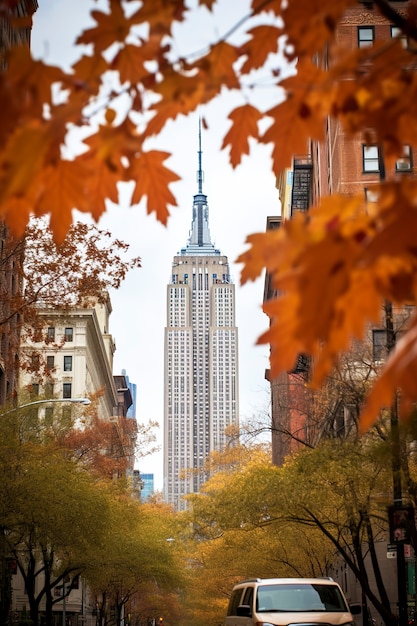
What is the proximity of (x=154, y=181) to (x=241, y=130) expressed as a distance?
55 centimetres

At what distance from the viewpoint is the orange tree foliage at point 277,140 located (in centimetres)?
322

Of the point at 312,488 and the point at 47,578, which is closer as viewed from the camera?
the point at 312,488

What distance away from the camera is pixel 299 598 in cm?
1698

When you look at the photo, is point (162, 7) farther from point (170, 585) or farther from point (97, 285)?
point (170, 585)

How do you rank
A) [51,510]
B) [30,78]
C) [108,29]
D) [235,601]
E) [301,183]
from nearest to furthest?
[30,78] → [108,29] → [235,601] → [51,510] → [301,183]

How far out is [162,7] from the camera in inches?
152

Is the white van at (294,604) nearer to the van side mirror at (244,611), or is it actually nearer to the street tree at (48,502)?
the van side mirror at (244,611)

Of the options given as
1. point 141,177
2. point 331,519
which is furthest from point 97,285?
point 141,177

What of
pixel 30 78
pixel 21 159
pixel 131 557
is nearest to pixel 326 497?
pixel 131 557

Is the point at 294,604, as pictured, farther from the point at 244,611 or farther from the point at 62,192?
the point at 62,192

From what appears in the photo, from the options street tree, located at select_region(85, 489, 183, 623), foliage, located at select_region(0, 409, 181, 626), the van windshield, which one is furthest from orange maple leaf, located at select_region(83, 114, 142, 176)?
street tree, located at select_region(85, 489, 183, 623)

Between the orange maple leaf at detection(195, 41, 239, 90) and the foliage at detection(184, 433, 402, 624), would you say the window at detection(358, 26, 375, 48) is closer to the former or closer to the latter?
the foliage at detection(184, 433, 402, 624)

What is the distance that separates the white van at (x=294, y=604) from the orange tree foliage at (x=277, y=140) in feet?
42.0

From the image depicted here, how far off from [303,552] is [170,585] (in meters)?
10.1
